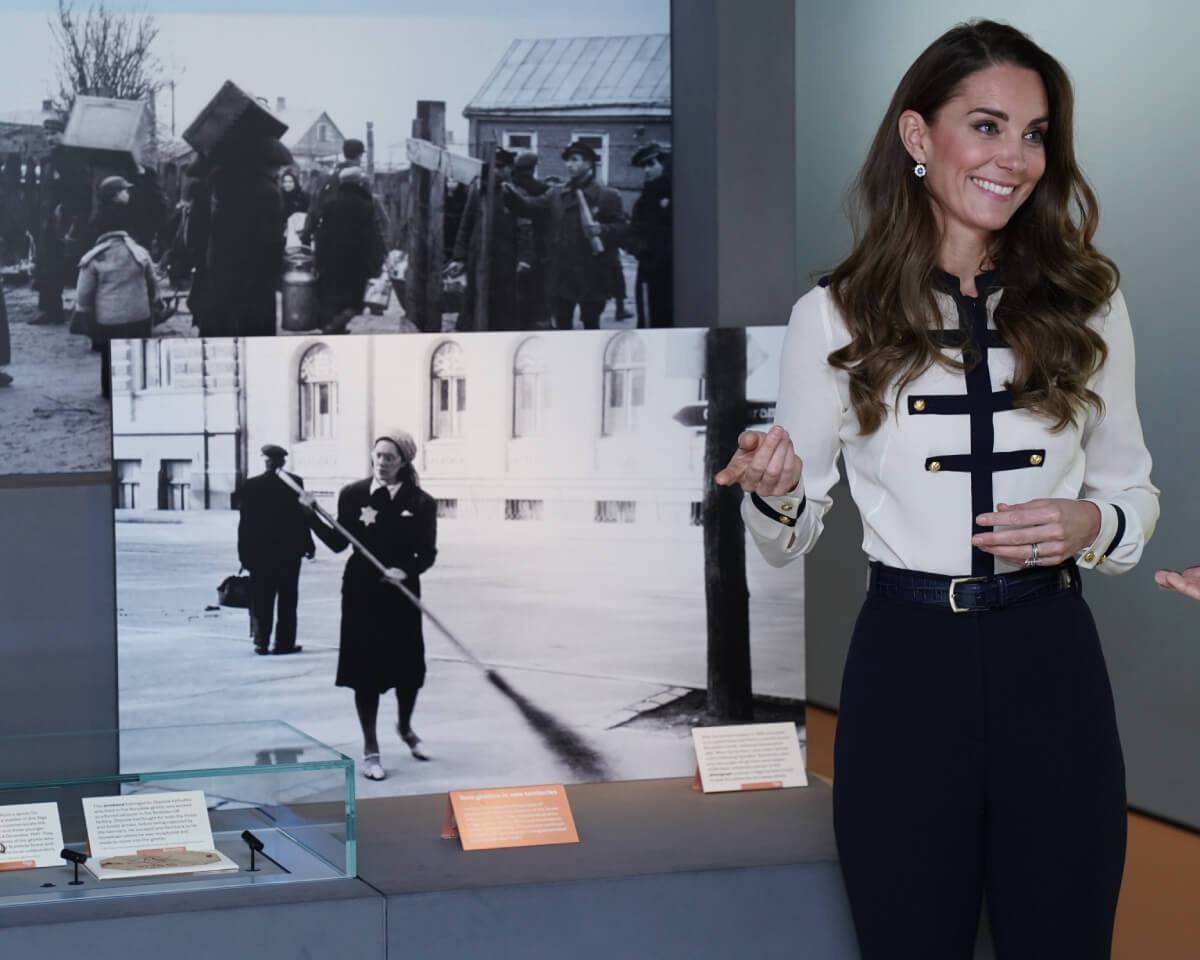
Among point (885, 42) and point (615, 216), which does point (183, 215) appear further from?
point (885, 42)

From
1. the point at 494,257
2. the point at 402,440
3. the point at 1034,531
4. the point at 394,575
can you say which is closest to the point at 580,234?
the point at 494,257

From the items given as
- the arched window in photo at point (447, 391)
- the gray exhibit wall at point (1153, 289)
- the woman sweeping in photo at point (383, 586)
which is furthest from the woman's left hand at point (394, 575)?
the gray exhibit wall at point (1153, 289)

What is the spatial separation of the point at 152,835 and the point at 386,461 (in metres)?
0.76

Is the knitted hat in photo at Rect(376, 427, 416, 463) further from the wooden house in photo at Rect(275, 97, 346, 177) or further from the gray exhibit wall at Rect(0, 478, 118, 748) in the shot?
the wooden house in photo at Rect(275, 97, 346, 177)

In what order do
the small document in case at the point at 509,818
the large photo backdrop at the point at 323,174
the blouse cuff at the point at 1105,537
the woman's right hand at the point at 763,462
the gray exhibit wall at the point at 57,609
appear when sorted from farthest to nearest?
1. the large photo backdrop at the point at 323,174
2. the gray exhibit wall at the point at 57,609
3. the small document in case at the point at 509,818
4. the blouse cuff at the point at 1105,537
5. the woman's right hand at the point at 763,462

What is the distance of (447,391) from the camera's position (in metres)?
2.64

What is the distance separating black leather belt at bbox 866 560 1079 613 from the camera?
6.15 ft

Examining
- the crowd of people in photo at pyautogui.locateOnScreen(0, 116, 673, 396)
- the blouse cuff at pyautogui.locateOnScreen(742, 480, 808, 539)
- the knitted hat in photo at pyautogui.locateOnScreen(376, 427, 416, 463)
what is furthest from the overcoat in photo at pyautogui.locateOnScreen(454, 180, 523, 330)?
the blouse cuff at pyautogui.locateOnScreen(742, 480, 808, 539)

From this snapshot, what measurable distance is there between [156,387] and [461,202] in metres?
0.92

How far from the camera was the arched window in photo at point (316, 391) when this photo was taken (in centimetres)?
258

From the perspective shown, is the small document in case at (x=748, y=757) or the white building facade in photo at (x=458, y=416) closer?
the white building facade in photo at (x=458, y=416)

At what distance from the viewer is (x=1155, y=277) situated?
13.4 feet

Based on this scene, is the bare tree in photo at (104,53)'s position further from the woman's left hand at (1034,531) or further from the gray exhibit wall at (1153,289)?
the woman's left hand at (1034,531)

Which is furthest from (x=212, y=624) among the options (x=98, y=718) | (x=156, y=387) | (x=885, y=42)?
(x=885, y=42)
